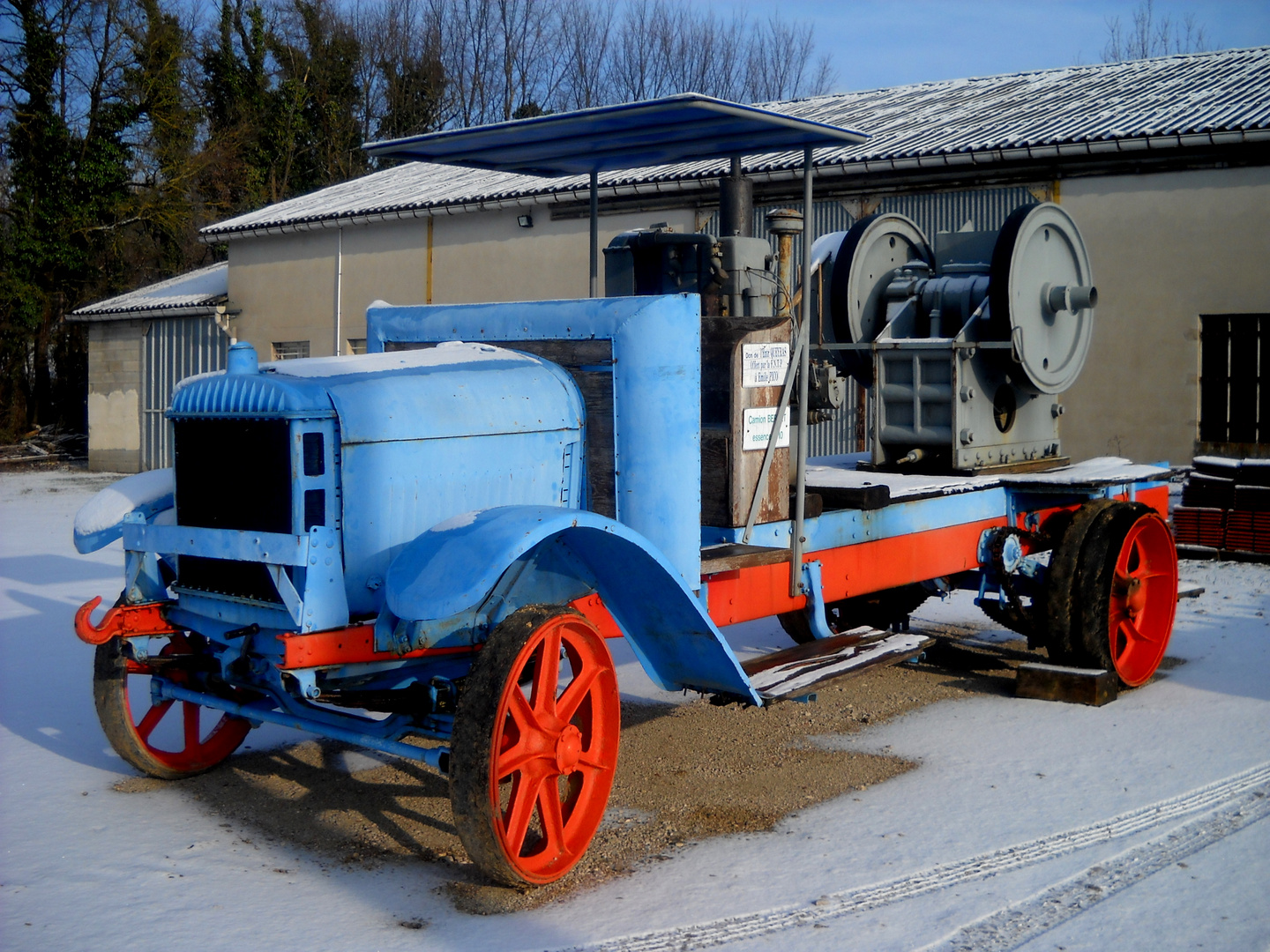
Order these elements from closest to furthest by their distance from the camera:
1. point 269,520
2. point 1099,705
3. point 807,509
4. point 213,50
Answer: point 269,520 < point 807,509 < point 1099,705 < point 213,50

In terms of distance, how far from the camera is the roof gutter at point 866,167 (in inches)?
450

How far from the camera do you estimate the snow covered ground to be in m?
3.14

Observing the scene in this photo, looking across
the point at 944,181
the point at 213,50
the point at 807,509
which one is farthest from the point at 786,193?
the point at 213,50

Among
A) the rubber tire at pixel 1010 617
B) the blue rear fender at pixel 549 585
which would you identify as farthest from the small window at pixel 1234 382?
the blue rear fender at pixel 549 585

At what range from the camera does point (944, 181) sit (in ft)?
43.0

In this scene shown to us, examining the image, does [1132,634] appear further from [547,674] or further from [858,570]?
[547,674]

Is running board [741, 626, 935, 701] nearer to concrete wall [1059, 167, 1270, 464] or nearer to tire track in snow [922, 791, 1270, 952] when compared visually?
tire track in snow [922, 791, 1270, 952]

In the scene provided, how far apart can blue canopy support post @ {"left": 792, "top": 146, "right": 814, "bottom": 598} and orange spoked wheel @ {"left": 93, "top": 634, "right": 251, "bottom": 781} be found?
2125mm

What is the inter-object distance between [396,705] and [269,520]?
0.71 meters

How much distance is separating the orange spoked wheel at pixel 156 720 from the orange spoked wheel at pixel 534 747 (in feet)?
4.07

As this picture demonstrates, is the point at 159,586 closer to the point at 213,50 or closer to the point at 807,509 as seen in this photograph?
the point at 807,509

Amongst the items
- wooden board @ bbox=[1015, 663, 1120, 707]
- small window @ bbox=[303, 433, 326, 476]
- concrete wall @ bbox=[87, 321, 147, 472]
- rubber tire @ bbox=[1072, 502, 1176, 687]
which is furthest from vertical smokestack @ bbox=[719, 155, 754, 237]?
concrete wall @ bbox=[87, 321, 147, 472]

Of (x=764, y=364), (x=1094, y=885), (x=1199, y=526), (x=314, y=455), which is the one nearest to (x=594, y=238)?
(x=764, y=364)

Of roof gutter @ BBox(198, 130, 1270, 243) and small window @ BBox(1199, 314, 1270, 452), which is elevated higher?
roof gutter @ BBox(198, 130, 1270, 243)
